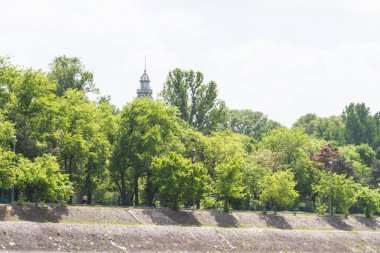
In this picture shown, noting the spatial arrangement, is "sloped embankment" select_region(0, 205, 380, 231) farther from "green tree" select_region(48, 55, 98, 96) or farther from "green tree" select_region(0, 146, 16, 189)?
"green tree" select_region(48, 55, 98, 96)

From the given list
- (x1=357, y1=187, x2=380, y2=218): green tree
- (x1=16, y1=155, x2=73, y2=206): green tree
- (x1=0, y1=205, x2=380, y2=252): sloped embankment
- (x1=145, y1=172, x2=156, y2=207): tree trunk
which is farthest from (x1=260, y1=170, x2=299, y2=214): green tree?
(x1=16, y1=155, x2=73, y2=206): green tree

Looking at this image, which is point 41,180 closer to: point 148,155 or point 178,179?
point 178,179

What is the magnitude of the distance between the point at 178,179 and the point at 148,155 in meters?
9.19

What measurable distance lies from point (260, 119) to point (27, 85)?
116331 millimetres

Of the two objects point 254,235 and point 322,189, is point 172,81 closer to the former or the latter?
point 322,189

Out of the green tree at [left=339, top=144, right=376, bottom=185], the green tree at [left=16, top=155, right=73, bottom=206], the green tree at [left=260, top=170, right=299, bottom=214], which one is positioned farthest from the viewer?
the green tree at [left=339, top=144, right=376, bottom=185]

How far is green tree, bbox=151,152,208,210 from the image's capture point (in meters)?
91.6

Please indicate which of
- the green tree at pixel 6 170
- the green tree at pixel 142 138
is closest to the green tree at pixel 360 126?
the green tree at pixel 142 138

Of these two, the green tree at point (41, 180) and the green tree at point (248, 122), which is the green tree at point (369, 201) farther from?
the green tree at point (248, 122)

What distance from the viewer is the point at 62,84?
121m

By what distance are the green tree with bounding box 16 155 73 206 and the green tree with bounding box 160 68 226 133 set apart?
55.8m

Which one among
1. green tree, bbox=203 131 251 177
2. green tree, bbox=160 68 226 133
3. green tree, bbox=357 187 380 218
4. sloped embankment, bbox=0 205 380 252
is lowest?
sloped embankment, bbox=0 205 380 252

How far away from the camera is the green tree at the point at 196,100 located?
13475 cm

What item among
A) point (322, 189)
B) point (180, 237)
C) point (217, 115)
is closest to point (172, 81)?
point (217, 115)
